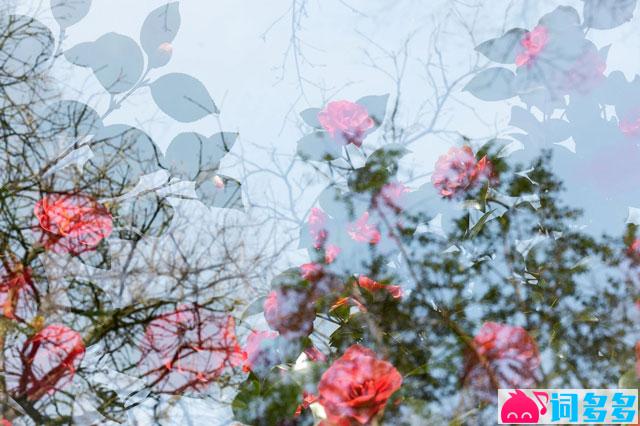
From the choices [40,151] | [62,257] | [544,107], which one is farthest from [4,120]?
[544,107]

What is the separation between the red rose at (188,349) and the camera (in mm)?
831

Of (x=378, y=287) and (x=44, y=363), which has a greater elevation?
(x=378, y=287)

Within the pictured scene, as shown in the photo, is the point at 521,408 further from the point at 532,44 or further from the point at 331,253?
the point at 532,44

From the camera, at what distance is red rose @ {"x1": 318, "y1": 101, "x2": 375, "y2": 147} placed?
3.13 ft

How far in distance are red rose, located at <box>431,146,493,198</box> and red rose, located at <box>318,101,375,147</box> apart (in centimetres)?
12

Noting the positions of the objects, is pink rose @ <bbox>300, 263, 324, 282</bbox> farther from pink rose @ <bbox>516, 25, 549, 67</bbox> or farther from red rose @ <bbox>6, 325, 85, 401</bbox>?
pink rose @ <bbox>516, 25, 549, 67</bbox>

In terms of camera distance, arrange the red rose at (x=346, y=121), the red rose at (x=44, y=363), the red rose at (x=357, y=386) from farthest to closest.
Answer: the red rose at (x=346, y=121) < the red rose at (x=44, y=363) < the red rose at (x=357, y=386)

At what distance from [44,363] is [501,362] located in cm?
57

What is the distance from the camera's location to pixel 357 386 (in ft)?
2.41

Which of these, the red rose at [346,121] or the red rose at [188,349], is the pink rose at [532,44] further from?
the red rose at [188,349]

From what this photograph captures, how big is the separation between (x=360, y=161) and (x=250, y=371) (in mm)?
338
